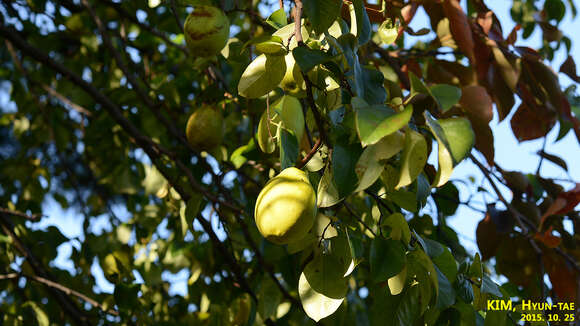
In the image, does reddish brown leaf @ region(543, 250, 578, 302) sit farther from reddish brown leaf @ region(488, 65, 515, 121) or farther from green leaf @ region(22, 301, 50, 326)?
green leaf @ region(22, 301, 50, 326)

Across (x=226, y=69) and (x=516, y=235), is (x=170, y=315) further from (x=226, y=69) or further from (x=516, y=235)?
(x=516, y=235)

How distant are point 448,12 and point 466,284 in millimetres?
646

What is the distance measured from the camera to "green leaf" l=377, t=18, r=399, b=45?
1023mm

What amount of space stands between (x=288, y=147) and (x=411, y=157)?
16 centimetres

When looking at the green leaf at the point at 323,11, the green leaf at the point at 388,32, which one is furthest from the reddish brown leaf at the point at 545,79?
the green leaf at the point at 323,11

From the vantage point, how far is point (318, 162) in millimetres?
867

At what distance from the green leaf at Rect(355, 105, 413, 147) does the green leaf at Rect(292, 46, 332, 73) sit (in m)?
0.08

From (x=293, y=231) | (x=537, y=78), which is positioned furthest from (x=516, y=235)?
(x=293, y=231)

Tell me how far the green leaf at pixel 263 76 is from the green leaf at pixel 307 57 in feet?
0.36

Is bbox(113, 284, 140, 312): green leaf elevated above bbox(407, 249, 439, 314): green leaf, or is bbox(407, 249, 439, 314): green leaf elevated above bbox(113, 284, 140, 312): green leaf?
bbox(113, 284, 140, 312): green leaf

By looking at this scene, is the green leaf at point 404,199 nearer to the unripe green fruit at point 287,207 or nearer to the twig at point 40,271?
the unripe green fruit at point 287,207

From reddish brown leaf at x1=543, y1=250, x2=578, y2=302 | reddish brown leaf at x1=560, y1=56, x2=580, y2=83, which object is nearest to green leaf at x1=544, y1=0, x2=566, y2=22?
reddish brown leaf at x1=560, y1=56, x2=580, y2=83

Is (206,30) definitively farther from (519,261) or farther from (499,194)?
(519,261)

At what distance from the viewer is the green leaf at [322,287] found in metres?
0.79
